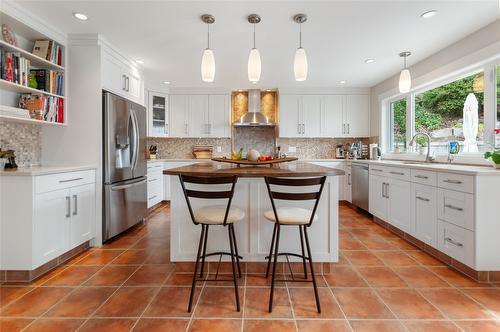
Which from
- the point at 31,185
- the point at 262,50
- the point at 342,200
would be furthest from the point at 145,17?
the point at 342,200

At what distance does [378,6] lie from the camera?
237cm

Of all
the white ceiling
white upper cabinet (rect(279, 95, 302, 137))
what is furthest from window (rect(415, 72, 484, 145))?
white upper cabinet (rect(279, 95, 302, 137))

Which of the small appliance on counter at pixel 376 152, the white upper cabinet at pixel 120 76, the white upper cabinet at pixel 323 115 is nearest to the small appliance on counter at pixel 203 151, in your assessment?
the white upper cabinet at pixel 323 115

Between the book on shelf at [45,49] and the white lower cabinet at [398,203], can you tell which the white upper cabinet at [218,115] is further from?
the white lower cabinet at [398,203]

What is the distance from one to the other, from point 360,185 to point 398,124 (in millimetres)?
Answer: 1357

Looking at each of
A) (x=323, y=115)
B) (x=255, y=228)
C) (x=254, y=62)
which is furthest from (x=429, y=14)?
(x=323, y=115)

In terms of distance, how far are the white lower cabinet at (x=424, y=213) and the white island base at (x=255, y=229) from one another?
1.17 m

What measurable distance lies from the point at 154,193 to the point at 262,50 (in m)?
3.14

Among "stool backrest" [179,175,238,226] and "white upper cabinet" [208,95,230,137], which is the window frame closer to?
"stool backrest" [179,175,238,226]

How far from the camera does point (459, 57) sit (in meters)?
3.04

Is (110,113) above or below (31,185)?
above

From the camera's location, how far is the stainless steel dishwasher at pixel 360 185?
4.24 metres

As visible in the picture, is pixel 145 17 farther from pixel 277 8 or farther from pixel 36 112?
pixel 36 112

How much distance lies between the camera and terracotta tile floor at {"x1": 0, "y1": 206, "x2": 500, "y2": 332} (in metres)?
1.60
